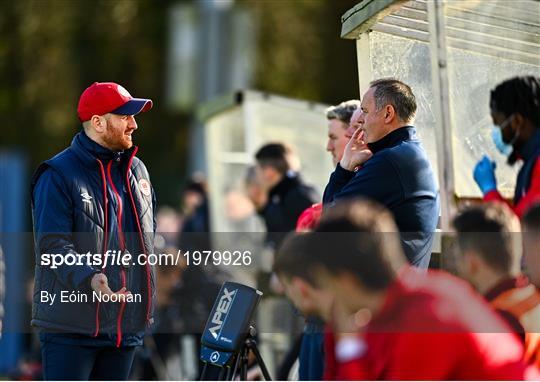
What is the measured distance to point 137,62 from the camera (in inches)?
939

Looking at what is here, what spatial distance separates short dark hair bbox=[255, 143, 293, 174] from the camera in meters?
8.43

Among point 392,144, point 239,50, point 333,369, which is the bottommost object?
point 333,369

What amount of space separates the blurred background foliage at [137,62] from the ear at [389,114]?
16.1 meters

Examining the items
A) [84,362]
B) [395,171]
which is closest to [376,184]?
[395,171]

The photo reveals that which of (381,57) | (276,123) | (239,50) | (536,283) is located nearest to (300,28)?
(239,50)

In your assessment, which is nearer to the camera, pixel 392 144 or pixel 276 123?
pixel 392 144

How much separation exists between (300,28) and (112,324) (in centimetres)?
1844

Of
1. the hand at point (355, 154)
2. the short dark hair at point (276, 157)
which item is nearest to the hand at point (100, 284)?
the hand at point (355, 154)

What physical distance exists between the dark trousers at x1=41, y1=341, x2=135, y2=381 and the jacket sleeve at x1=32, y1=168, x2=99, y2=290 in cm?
28

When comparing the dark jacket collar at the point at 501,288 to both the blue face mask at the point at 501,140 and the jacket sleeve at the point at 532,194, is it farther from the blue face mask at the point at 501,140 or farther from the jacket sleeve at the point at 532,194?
the blue face mask at the point at 501,140

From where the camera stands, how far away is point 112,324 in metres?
5.42

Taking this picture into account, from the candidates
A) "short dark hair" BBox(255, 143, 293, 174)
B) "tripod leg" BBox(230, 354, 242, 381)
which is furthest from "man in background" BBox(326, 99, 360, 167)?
"short dark hair" BBox(255, 143, 293, 174)

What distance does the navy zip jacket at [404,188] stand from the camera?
5176 millimetres

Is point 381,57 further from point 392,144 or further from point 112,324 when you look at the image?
point 112,324
